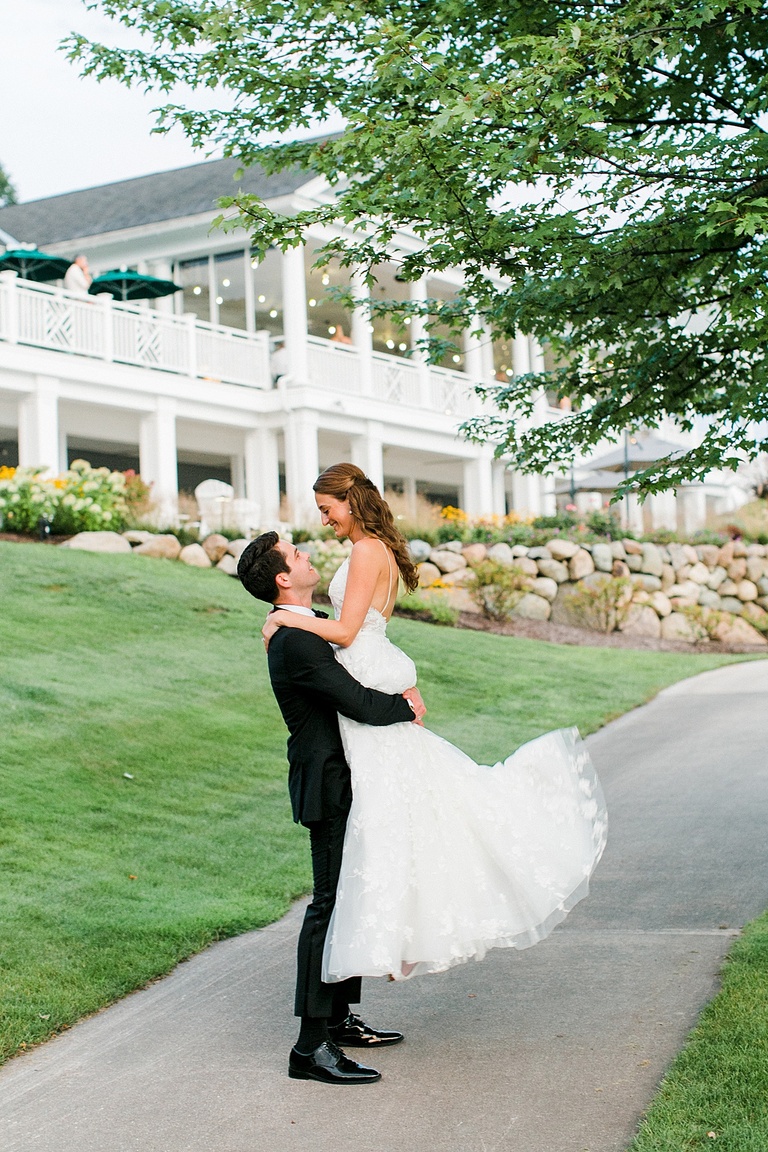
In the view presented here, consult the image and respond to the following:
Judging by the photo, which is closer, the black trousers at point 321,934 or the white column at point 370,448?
the black trousers at point 321,934

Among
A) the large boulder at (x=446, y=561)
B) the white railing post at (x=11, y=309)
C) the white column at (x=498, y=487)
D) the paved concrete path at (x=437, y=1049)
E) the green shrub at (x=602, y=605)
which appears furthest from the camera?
the white column at (x=498, y=487)

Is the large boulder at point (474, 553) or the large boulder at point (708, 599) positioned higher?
the large boulder at point (474, 553)

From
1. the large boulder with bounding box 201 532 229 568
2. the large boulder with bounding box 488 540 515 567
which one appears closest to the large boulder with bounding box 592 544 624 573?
the large boulder with bounding box 488 540 515 567

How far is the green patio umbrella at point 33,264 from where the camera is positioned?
67.4 feet

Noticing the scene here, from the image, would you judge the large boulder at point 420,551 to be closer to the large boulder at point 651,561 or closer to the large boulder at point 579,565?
the large boulder at point 579,565

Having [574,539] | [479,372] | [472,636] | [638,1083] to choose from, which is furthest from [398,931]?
[479,372]

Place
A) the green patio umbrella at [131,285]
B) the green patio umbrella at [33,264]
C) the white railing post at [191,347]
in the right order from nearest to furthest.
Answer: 1. the green patio umbrella at [33,264]
2. the white railing post at [191,347]
3. the green patio umbrella at [131,285]

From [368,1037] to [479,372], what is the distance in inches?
958

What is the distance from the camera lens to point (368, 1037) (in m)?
4.11

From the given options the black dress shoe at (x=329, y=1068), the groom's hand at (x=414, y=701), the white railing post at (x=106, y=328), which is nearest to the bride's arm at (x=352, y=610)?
the groom's hand at (x=414, y=701)

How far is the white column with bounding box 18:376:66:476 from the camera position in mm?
18422

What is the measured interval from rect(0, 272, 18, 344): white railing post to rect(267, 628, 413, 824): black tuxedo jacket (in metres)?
15.5

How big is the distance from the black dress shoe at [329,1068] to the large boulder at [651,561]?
17086 millimetres

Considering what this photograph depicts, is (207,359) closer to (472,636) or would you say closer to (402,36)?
(472,636)
